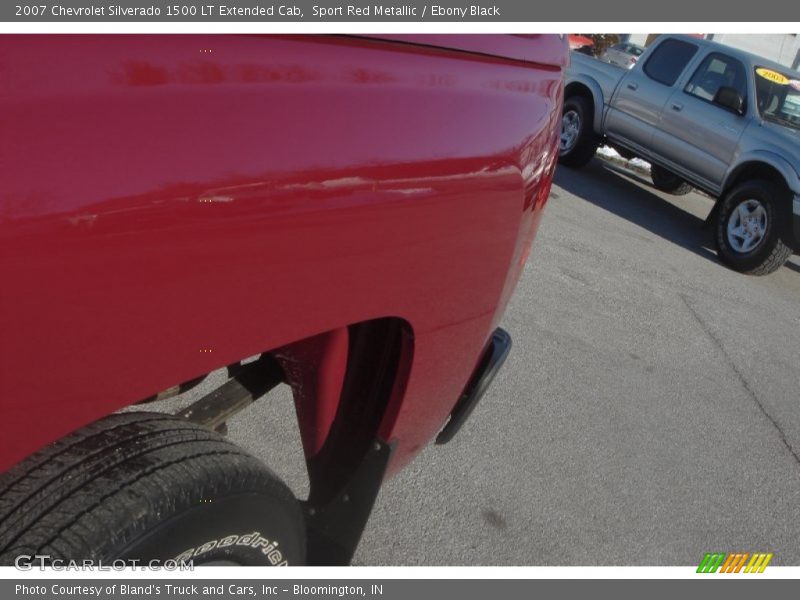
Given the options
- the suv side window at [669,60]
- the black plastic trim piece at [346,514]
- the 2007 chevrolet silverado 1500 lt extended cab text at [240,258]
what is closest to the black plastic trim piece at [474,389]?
the 2007 chevrolet silverado 1500 lt extended cab text at [240,258]

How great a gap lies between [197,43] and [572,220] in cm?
696

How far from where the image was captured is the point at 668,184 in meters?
10.8

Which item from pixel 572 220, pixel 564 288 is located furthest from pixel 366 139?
pixel 572 220

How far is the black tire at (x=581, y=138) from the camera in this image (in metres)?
9.92

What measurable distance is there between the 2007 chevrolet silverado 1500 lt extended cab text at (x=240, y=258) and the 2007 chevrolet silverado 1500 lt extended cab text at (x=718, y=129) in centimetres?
631

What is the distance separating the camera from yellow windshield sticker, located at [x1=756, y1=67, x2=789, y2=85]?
8372mm

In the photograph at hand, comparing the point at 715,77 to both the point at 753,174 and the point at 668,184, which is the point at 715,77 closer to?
the point at 753,174

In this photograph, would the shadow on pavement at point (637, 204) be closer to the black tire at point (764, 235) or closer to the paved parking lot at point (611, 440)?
the black tire at point (764, 235)

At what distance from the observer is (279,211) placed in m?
1.25

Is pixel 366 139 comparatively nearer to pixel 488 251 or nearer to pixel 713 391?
pixel 488 251

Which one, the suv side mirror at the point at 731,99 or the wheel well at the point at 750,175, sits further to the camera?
the suv side mirror at the point at 731,99

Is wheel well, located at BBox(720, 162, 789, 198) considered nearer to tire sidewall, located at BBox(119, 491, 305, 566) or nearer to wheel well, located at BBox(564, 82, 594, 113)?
wheel well, located at BBox(564, 82, 594, 113)

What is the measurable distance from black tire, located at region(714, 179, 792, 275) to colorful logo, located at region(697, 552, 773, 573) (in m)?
4.73

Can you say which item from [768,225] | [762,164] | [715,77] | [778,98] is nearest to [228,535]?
[768,225]
